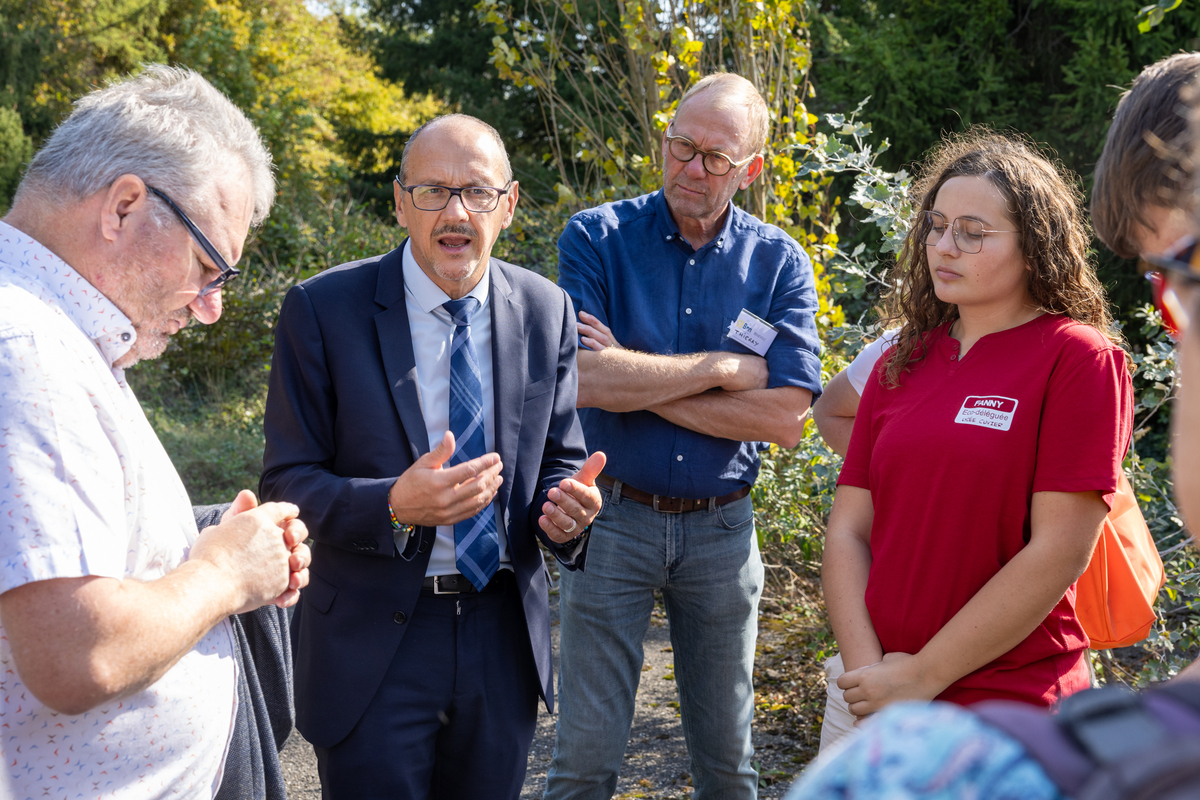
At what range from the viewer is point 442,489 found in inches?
79.2

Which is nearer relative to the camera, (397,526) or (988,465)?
(988,465)

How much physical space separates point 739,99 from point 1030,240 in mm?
1206

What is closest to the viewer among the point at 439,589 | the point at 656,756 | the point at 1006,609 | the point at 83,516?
the point at 83,516

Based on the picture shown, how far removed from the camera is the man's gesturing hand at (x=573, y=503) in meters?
2.28

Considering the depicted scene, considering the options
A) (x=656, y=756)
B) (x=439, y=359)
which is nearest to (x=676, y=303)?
(x=439, y=359)

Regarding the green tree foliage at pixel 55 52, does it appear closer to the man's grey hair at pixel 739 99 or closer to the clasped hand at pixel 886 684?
the man's grey hair at pixel 739 99

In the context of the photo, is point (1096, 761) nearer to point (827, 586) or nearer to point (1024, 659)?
point (1024, 659)

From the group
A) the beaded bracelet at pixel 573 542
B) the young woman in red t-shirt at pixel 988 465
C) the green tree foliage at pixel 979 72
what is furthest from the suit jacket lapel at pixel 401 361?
the green tree foliage at pixel 979 72

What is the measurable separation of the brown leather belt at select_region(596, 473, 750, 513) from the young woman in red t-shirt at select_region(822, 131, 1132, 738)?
0.60m

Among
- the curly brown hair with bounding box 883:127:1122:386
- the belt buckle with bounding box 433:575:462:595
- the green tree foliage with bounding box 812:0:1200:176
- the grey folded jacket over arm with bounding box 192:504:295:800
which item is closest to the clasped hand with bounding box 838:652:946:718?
the curly brown hair with bounding box 883:127:1122:386

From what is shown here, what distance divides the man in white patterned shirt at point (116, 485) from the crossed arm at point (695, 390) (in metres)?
1.20

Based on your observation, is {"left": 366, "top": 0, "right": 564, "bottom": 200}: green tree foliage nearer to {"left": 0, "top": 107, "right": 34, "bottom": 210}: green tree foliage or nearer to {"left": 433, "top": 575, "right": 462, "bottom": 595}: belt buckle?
{"left": 0, "top": 107, "right": 34, "bottom": 210}: green tree foliage

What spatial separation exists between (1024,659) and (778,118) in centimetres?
333

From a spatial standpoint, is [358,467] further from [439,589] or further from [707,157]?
[707,157]
